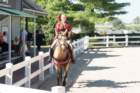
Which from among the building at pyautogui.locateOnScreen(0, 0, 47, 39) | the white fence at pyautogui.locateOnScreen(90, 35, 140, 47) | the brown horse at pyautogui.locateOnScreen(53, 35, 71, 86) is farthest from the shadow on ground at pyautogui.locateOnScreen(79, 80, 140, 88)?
the white fence at pyautogui.locateOnScreen(90, 35, 140, 47)

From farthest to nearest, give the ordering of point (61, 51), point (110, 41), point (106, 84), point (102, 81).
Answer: point (110, 41), point (102, 81), point (106, 84), point (61, 51)

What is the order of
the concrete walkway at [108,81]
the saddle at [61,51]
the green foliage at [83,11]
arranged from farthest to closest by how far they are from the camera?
the green foliage at [83,11]
the concrete walkway at [108,81]
the saddle at [61,51]

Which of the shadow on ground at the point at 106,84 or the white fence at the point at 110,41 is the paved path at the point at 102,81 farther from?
the white fence at the point at 110,41

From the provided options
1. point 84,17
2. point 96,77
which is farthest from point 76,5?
point 96,77

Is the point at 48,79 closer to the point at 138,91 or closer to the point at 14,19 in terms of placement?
the point at 138,91

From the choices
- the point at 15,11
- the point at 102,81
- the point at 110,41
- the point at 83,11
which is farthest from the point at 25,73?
the point at 83,11

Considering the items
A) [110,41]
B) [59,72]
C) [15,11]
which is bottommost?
[110,41]

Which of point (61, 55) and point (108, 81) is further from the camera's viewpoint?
point (108, 81)

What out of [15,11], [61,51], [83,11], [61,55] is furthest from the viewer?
[83,11]

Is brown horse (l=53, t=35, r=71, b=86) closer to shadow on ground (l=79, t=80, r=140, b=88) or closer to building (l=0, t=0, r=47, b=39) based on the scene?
shadow on ground (l=79, t=80, r=140, b=88)

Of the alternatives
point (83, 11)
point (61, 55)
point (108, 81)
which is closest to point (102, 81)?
point (108, 81)

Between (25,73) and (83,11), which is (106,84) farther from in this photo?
(83,11)

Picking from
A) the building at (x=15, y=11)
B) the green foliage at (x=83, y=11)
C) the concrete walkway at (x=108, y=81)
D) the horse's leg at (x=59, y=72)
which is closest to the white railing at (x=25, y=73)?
the horse's leg at (x=59, y=72)

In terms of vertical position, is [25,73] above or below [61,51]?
below
